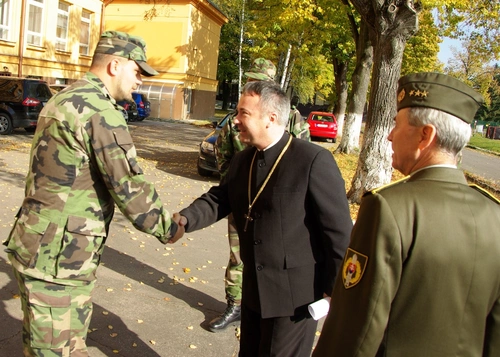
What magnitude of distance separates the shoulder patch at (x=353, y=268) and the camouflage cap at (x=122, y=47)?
1746 millimetres

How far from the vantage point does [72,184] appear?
2.57 meters

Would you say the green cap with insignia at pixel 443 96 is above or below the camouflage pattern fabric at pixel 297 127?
above

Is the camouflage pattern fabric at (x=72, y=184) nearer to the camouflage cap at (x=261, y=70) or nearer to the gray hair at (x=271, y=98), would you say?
the gray hair at (x=271, y=98)

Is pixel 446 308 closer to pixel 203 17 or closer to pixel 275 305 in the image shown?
pixel 275 305

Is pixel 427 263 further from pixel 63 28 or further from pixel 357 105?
pixel 63 28

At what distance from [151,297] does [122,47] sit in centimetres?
297

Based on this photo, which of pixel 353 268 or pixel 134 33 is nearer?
pixel 353 268

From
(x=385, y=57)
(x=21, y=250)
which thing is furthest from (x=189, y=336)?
(x=385, y=57)

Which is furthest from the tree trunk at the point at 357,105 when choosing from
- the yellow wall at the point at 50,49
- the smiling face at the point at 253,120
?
the smiling face at the point at 253,120

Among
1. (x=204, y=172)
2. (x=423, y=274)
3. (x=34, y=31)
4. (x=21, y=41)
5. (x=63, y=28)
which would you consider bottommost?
(x=204, y=172)

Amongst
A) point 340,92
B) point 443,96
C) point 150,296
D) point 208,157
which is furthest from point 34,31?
point 443,96

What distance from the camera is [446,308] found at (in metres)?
1.53

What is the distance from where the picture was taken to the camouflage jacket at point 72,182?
2.55 meters

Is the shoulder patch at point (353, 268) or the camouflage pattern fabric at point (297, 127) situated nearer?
the shoulder patch at point (353, 268)
